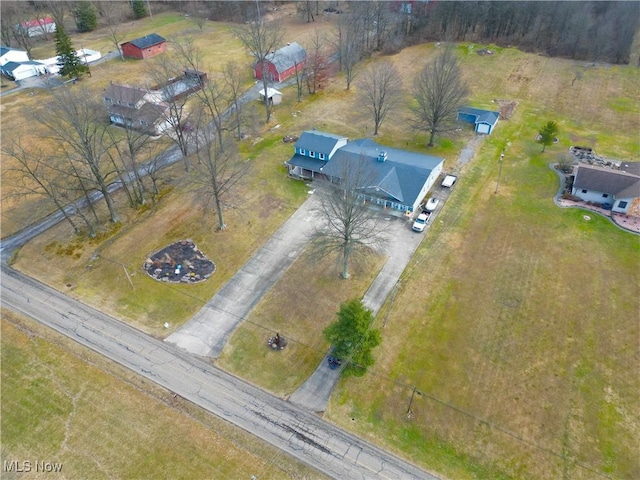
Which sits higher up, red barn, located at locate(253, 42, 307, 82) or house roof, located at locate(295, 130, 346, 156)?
red barn, located at locate(253, 42, 307, 82)

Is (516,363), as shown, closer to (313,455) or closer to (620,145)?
(313,455)

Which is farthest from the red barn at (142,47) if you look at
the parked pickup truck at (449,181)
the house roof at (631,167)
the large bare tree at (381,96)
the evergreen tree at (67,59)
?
the house roof at (631,167)

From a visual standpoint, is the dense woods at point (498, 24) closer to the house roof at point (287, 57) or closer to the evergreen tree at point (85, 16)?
the evergreen tree at point (85, 16)

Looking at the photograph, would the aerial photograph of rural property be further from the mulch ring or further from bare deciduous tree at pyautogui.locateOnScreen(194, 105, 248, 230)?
bare deciduous tree at pyautogui.locateOnScreen(194, 105, 248, 230)

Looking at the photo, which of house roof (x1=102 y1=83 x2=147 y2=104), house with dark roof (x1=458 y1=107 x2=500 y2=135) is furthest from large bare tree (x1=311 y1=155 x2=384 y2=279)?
house roof (x1=102 y1=83 x2=147 y2=104)

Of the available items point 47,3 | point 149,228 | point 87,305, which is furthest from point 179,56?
point 87,305
